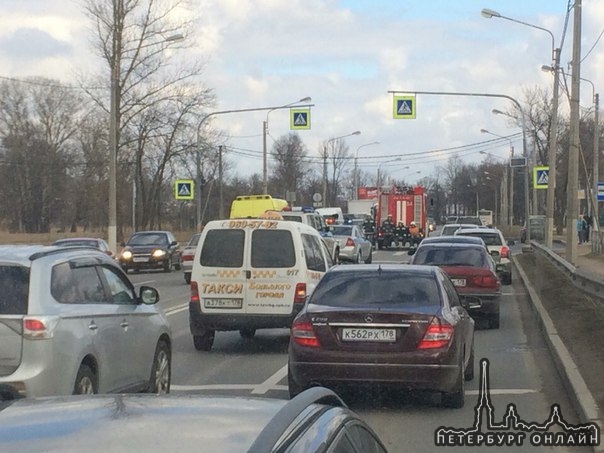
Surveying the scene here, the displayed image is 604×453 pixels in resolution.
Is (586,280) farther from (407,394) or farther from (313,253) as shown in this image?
(407,394)

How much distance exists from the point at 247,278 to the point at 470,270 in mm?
4995

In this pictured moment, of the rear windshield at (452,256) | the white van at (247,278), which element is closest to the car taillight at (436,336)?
the white van at (247,278)

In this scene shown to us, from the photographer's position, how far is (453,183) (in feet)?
531

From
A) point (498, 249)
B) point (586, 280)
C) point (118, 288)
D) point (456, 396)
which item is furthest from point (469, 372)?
point (498, 249)

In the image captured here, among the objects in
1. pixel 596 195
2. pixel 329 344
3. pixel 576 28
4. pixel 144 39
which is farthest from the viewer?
pixel 144 39

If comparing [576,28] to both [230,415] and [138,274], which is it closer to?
[138,274]

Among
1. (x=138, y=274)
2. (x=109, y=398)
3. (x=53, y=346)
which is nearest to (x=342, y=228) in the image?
(x=138, y=274)

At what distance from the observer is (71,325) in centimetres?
735

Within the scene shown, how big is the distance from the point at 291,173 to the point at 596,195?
6522cm

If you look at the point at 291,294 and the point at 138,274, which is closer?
the point at 291,294

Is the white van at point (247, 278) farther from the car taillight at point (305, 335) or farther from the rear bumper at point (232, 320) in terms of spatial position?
the car taillight at point (305, 335)

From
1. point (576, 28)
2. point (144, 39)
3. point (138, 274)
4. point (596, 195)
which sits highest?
point (144, 39)

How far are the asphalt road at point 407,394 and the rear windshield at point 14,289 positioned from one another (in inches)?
124

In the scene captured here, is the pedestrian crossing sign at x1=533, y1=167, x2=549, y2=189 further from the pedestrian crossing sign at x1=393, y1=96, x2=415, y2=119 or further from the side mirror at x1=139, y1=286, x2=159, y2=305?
the side mirror at x1=139, y1=286, x2=159, y2=305
